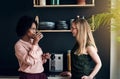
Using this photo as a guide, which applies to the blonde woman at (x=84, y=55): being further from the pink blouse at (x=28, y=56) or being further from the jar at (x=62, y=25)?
the jar at (x=62, y=25)

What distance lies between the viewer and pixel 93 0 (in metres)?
3.77

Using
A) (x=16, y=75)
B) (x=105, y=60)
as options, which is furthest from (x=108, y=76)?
(x=16, y=75)

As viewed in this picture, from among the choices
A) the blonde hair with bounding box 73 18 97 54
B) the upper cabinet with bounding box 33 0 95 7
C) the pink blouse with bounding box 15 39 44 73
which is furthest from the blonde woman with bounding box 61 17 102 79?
the upper cabinet with bounding box 33 0 95 7

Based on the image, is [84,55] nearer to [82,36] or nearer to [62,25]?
[82,36]

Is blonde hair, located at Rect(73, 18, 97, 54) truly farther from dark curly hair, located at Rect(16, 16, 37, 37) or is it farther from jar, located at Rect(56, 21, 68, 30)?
jar, located at Rect(56, 21, 68, 30)

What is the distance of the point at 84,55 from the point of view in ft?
9.79

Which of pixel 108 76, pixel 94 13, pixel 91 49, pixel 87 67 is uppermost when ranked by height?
pixel 94 13

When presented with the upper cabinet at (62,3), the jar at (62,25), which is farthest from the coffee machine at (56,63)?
the upper cabinet at (62,3)

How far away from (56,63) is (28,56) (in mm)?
939

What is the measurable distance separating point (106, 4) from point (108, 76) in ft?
3.07

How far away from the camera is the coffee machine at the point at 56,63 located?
386 centimetres

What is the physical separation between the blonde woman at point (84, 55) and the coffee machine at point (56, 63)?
33.5 inches

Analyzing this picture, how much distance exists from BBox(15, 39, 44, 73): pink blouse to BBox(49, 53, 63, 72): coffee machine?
2.45ft

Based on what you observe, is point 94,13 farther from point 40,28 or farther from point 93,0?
point 40,28
